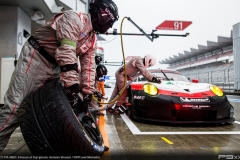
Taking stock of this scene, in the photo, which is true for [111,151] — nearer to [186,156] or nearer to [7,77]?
[186,156]

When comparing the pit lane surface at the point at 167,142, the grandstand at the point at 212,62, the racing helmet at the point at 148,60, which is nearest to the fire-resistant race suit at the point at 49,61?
the pit lane surface at the point at 167,142

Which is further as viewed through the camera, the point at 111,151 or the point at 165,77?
the point at 165,77

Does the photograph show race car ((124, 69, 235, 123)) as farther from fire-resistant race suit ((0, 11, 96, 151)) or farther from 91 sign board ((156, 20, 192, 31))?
91 sign board ((156, 20, 192, 31))

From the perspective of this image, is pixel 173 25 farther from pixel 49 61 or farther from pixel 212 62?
pixel 212 62

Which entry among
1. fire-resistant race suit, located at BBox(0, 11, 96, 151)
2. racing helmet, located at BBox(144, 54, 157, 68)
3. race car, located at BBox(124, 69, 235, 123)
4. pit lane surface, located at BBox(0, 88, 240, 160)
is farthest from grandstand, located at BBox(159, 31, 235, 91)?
fire-resistant race suit, located at BBox(0, 11, 96, 151)

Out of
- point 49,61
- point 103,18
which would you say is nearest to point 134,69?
point 103,18

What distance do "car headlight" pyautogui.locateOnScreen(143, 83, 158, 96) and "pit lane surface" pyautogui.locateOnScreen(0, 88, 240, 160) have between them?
59cm

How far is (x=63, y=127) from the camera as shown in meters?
1.73

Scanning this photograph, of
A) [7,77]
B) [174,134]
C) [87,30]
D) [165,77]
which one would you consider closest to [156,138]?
[174,134]

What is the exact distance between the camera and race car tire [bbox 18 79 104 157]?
1.71 meters

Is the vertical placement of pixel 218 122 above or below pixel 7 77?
below

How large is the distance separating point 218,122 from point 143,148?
1.99m

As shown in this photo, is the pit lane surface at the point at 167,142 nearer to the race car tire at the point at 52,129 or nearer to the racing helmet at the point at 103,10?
the race car tire at the point at 52,129

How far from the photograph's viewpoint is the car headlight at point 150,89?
412 centimetres
